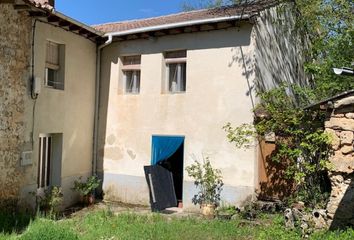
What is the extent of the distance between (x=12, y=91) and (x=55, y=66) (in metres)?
2.62

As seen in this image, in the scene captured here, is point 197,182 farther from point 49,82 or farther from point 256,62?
point 49,82

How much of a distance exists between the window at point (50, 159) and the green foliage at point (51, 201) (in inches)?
26.1

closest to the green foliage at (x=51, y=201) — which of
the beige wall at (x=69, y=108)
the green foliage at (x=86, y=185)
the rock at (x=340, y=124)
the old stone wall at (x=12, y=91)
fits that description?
the beige wall at (x=69, y=108)

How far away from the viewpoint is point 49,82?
13664 millimetres

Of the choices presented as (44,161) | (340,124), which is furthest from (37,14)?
(340,124)

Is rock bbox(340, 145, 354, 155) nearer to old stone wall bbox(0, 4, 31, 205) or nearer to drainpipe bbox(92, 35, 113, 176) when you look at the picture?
old stone wall bbox(0, 4, 31, 205)

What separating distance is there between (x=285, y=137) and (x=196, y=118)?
2982 millimetres

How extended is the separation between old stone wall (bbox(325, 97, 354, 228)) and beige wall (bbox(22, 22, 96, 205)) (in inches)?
322

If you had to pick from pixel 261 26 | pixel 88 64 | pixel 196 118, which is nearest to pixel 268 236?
pixel 196 118

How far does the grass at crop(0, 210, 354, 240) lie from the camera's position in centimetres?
884

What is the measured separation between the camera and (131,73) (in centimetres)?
1562

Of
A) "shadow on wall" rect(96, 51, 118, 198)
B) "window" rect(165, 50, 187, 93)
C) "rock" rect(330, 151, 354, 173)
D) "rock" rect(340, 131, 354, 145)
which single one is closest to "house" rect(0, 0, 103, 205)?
"shadow on wall" rect(96, 51, 118, 198)

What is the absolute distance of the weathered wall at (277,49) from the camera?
13227 mm

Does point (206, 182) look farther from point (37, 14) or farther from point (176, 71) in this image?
point (37, 14)
